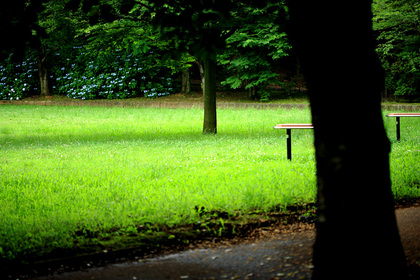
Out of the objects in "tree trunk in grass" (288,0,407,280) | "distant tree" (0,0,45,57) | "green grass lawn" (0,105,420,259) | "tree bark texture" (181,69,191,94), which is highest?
"tree bark texture" (181,69,191,94)

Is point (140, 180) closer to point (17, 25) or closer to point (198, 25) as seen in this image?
point (198, 25)

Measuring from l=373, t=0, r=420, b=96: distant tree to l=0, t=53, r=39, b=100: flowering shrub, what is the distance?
23473mm

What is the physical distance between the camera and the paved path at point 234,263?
14.0ft

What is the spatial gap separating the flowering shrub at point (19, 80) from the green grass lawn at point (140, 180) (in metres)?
20.3

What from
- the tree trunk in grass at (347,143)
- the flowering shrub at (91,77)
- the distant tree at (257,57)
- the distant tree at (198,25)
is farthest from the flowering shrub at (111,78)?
the tree trunk in grass at (347,143)

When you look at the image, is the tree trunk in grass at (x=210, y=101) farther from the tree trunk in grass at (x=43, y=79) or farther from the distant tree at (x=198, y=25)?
the tree trunk in grass at (x=43, y=79)

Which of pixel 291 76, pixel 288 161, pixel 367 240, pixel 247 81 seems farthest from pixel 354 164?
pixel 291 76

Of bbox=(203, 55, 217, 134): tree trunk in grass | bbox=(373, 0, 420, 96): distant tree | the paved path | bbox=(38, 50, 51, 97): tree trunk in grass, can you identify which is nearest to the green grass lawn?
bbox=(203, 55, 217, 134): tree trunk in grass

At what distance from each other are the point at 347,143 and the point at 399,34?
24.3 meters

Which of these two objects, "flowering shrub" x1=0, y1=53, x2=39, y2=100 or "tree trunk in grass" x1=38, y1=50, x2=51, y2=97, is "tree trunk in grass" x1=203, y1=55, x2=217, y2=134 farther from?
"flowering shrub" x1=0, y1=53, x2=39, y2=100

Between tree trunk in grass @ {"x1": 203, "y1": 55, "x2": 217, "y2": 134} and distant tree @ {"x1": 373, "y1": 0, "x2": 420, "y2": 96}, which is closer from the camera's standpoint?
tree trunk in grass @ {"x1": 203, "y1": 55, "x2": 217, "y2": 134}

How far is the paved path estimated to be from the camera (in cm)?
428

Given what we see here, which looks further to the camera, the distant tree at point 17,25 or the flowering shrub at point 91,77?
the flowering shrub at point 91,77

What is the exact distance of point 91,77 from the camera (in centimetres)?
3469
